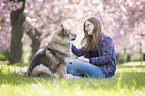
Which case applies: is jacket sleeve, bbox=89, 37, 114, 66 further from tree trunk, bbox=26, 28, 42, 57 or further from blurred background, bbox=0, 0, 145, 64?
tree trunk, bbox=26, 28, 42, 57

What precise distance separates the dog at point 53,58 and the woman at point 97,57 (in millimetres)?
404

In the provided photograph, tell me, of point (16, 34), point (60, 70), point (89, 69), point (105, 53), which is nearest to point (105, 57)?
point (105, 53)

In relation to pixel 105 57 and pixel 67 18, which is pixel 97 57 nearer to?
pixel 105 57

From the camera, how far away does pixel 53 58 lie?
166 inches

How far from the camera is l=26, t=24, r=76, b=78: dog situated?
162 inches

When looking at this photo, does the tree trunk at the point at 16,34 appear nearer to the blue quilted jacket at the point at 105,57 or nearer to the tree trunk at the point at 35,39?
the blue quilted jacket at the point at 105,57

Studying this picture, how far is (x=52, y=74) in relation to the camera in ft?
13.8

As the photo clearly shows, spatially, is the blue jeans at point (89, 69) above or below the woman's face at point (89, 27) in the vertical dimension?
below

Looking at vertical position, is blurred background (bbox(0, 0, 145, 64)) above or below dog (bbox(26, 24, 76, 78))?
above

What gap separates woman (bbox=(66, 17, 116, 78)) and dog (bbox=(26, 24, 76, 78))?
1.33ft

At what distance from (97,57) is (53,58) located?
1.09 metres

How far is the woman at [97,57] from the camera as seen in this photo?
4.21 metres

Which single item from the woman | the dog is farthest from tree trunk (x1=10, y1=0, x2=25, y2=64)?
the woman

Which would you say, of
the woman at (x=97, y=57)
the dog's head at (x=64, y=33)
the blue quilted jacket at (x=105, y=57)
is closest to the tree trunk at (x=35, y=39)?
the dog's head at (x=64, y=33)
